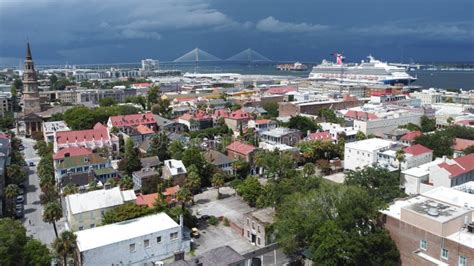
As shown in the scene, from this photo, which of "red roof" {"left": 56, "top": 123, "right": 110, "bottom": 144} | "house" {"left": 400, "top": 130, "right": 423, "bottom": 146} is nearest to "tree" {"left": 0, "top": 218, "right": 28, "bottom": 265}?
"red roof" {"left": 56, "top": 123, "right": 110, "bottom": 144}

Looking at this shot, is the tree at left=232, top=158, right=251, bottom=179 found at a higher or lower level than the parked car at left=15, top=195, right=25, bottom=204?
higher

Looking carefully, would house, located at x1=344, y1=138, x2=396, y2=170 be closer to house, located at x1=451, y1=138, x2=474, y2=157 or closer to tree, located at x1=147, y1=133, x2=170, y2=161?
house, located at x1=451, y1=138, x2=474, y2=157

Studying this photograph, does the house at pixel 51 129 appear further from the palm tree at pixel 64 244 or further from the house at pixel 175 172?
the palm tree at pixel 64 244

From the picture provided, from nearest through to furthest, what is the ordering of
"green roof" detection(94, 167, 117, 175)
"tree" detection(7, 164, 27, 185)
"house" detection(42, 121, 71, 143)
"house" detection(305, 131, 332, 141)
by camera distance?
"tree" detection(7, 164, 27, 185) → "green roof" detection(94, 167, 117, 175) → "house" detection(305, 131, 332, 141) → "house" detection(42, 121, 71, 143)

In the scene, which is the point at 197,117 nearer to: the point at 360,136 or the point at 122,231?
the point at 360,136

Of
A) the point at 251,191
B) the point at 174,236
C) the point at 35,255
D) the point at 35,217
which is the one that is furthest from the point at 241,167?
the point at 35,255

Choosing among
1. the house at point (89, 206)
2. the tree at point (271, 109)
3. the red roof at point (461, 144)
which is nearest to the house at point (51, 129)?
Result: the house at point (89, 206)
